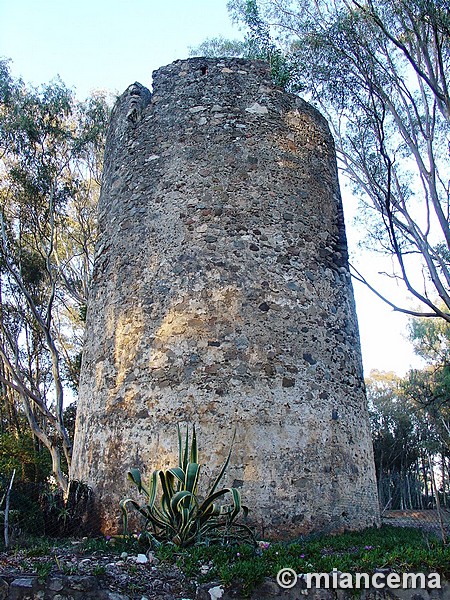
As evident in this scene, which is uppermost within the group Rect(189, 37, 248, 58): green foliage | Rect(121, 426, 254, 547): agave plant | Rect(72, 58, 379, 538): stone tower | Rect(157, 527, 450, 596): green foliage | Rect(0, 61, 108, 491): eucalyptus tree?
Rect(189, 37, 248, 58): green foliage

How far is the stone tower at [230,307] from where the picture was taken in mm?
6055

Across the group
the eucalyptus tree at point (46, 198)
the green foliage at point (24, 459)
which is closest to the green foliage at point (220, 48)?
the eucalyptus tree at point (46, 198)

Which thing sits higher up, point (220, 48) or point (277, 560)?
point (220, 48)

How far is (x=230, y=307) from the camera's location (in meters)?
Answer: 6.58

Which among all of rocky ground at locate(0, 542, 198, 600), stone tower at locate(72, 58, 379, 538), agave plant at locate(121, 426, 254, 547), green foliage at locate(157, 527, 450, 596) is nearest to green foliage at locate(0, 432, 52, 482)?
stone tower at locate(72, 58, 379, 538)

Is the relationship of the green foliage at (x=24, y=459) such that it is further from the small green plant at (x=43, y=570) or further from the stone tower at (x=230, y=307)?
the small green plant at (x=43, y=570)

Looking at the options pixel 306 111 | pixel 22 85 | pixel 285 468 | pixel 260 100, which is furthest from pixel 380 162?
pixel 22 85

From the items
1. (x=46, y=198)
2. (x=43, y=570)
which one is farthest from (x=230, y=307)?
(x=46, y=198)

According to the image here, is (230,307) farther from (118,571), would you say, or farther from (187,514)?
(118,571)

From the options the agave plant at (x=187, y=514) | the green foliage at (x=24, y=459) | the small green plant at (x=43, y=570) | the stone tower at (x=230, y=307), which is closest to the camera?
the small green plant at (x=43, y=570)

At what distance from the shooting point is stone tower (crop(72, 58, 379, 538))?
19.9ft

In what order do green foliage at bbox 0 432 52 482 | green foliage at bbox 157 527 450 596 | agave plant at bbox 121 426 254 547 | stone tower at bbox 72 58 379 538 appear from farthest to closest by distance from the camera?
green foliage at bbox 0 432 52 482, stone tower at bbox 72 58 379 538, agave plant at bbox 121 426 254 547, green foliage at bbox 157 527 450 596

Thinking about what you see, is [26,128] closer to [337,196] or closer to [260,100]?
[260,100]

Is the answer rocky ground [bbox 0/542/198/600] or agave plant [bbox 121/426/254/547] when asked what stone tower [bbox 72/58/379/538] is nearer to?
agave plant [bbox 121/426/254/547]
